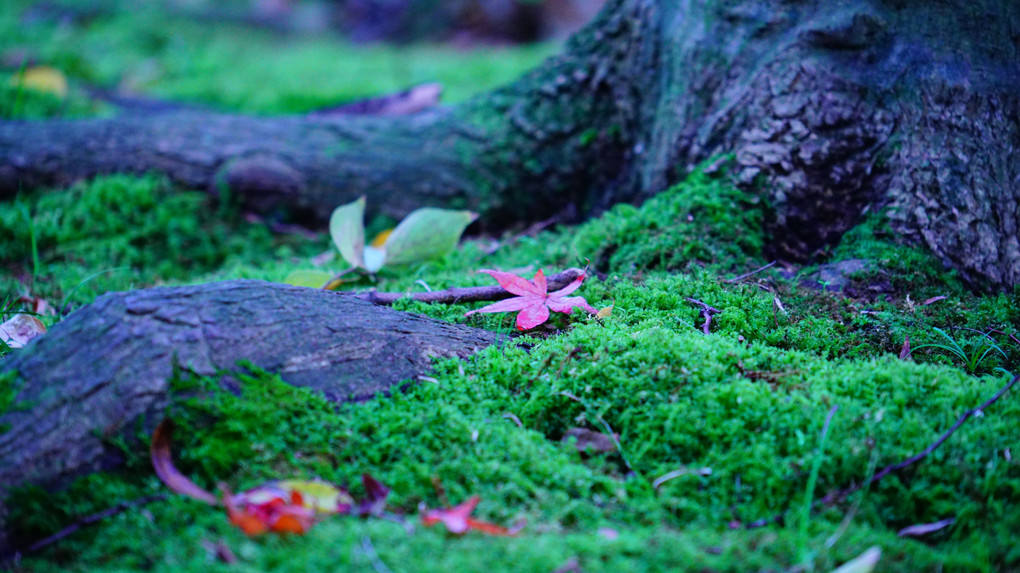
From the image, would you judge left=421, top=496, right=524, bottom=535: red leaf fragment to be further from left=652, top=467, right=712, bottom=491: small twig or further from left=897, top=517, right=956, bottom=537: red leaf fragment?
left=897, top=517, right=956, bottom=537: red leaf fragment

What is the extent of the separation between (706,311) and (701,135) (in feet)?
3.28

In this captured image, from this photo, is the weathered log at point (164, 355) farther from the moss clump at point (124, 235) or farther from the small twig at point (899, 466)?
the moss clump at point (124, 235)

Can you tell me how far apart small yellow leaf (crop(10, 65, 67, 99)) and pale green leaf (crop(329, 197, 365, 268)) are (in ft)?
12.3

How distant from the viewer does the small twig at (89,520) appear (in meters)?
1.27

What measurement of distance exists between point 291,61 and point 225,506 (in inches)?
268

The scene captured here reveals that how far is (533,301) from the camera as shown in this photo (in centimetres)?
197

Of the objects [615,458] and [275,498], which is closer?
[275,498]

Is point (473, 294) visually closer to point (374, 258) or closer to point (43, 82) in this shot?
point (374, 258)

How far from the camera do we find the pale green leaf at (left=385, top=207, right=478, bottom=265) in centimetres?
266

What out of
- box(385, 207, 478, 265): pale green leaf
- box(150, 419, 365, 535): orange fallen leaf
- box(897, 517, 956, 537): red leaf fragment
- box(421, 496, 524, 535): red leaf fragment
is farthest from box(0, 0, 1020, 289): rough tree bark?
box(150, 419, 365, 535): orange fallen leaf

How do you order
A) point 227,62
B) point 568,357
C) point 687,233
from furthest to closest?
1. point 227,62
2. point 687,233
3. point 568,357

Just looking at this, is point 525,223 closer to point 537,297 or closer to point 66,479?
point 537,297

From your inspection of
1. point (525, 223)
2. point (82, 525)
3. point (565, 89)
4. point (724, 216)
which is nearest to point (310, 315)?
point (82, 525)

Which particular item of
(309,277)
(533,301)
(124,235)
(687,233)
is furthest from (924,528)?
(124,235)
